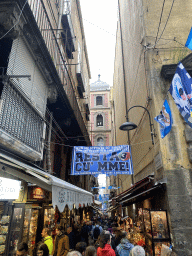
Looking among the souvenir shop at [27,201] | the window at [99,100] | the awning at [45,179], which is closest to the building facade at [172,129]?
the souvenir shop at [27,201]

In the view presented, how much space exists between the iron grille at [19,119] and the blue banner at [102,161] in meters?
2.36

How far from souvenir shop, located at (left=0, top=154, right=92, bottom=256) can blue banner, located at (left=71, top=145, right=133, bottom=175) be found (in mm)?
1292

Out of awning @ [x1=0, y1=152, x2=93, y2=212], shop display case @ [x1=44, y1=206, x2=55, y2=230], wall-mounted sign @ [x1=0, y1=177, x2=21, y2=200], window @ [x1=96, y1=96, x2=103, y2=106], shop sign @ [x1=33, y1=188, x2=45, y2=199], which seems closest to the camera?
wall-mounted sign @ [x1=0, y1=177, x2=21, y2=200]

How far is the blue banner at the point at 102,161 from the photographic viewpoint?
8047 millimetres

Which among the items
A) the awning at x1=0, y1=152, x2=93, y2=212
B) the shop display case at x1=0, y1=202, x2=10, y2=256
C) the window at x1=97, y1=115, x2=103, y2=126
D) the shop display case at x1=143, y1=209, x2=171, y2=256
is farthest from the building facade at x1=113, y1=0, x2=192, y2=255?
the window at x1=97, y1=115, x2=103, y2=126

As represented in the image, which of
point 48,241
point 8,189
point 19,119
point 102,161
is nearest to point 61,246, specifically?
point 48,241

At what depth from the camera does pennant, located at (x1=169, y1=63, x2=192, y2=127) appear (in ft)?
14.1

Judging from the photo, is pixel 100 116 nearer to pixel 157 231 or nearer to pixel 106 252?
pixel 157 231

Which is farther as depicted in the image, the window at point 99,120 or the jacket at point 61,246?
the window at point 99,120

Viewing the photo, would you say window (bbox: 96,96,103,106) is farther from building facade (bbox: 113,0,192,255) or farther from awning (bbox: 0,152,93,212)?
awning (bbox: 0,152,93,212)

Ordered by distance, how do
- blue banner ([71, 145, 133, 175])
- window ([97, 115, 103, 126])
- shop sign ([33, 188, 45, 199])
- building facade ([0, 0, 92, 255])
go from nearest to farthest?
building facade ([0, 0, 92, 255])
shop sign ([33, 188, 45, 199])
blue banner ([71, 145, 133, 175])
window ([97, 115, 103, 126])

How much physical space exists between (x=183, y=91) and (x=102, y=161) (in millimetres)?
4795

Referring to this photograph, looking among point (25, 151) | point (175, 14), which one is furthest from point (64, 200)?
point (175, 14)

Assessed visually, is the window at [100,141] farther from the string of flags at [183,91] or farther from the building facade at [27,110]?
the string of flags at [183,91]
